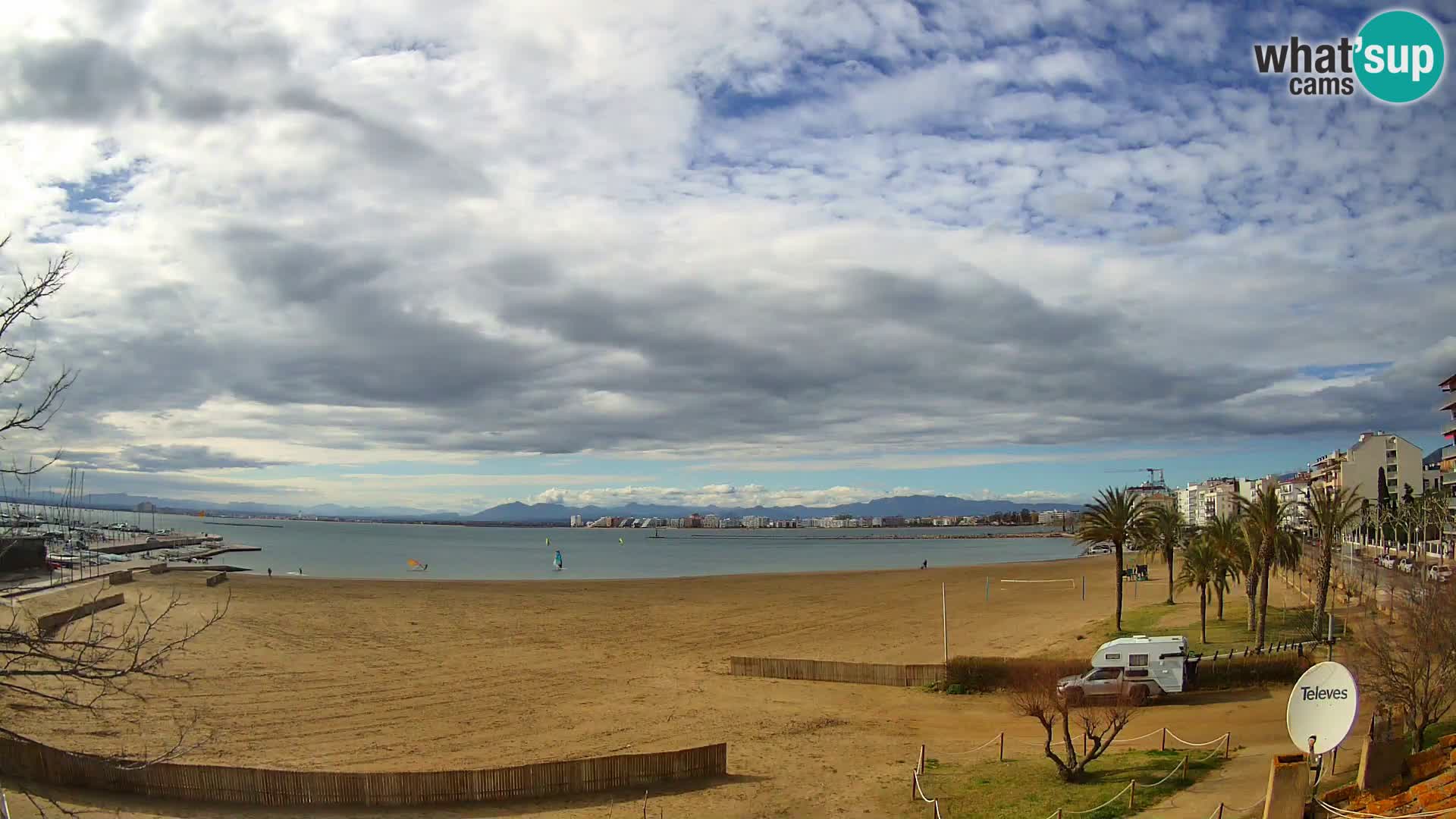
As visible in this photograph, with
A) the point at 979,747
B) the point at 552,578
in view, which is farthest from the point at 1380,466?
the point at 979,747

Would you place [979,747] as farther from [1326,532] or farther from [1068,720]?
[1326,532]

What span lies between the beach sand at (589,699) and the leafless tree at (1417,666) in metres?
4.72

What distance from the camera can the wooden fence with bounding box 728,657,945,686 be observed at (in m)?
33.0

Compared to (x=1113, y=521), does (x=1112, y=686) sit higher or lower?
lower

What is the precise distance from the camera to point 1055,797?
19484 millimetres

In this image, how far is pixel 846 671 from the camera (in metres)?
33.7

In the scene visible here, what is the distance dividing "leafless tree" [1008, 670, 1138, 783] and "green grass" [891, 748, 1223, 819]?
378mm

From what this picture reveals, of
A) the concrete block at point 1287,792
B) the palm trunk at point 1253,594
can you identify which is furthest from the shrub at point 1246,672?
the concrete block at point 1287,792

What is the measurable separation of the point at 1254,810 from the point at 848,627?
1370 inches

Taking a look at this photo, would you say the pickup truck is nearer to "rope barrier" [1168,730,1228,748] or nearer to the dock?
"rope barrier" [1168,730,1228,748]

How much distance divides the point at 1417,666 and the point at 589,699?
24.0m

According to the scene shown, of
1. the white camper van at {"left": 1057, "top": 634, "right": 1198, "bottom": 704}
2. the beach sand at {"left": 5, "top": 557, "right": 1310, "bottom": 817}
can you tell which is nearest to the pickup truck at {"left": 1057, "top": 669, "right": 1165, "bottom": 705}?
the white camper van at {"left": 1057, "top": 634, "right": 1198, "bottom": 704}

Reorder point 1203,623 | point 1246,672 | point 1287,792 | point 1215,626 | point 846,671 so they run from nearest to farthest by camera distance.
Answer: point 1287,792 → point 1246,672 → point 846,671 → point 1203,623 → point 1215,626

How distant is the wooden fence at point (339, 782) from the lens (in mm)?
18688
